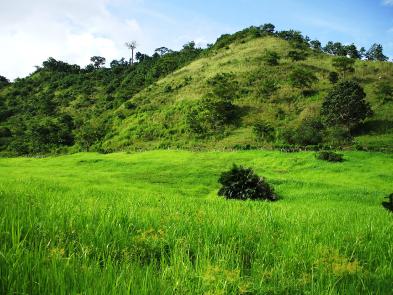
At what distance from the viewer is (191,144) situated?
71.0 metres

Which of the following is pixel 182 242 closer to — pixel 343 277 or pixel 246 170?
pixel 343 277

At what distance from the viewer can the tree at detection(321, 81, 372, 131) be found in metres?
63.2

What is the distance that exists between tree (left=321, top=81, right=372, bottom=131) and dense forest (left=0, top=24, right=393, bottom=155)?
161mm

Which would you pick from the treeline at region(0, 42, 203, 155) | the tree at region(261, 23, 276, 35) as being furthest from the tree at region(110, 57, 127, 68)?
the tree at region(261, 23, 276, 35)

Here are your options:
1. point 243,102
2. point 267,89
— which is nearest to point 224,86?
point 243,102

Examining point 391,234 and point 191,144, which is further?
point 191,144

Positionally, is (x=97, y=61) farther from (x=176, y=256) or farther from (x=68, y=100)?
(x=176, y=256)

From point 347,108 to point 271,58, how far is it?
4365 cm

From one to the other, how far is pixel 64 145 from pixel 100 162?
39903 millimetres

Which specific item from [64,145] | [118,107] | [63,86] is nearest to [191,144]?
[64,145]

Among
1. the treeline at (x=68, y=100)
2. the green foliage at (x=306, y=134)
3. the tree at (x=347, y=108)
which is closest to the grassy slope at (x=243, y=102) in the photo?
the tree at (x=347, y=108)

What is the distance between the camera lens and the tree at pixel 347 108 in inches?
2490

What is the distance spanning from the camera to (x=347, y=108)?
63.1m

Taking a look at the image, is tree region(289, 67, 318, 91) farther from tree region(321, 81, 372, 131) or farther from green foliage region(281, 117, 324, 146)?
green foliage region(281, 117, 324, 146)
